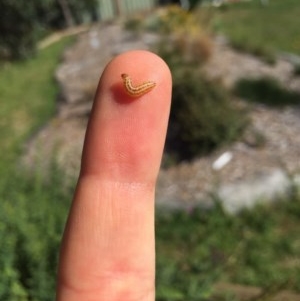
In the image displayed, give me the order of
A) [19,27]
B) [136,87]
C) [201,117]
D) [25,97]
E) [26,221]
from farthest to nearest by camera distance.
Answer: [19,27]
[25,97]
[201,117]
[26,221]
[136,87]

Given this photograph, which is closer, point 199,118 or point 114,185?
point 114,185

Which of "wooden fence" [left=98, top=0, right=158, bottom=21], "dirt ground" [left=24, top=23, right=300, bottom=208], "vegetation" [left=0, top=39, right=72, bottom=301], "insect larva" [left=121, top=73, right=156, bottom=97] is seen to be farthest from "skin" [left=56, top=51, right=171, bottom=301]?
"wooden fence" [left=98, top=0, right=158, bottom=21]

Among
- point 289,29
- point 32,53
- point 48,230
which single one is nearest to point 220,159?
point 48,230

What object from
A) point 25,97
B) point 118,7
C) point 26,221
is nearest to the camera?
point 26,221

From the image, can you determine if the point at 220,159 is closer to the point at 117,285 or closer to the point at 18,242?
the point at 18,242

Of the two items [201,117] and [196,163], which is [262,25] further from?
[196,163]

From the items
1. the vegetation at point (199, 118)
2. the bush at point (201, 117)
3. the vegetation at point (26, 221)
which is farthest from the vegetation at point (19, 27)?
the bush at point (201, 117)

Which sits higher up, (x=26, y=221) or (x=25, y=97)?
(x=26, y=221)

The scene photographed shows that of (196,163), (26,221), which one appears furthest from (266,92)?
(26,221)

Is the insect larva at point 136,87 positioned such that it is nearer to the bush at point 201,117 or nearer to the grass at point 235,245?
the grass at point 235,245
